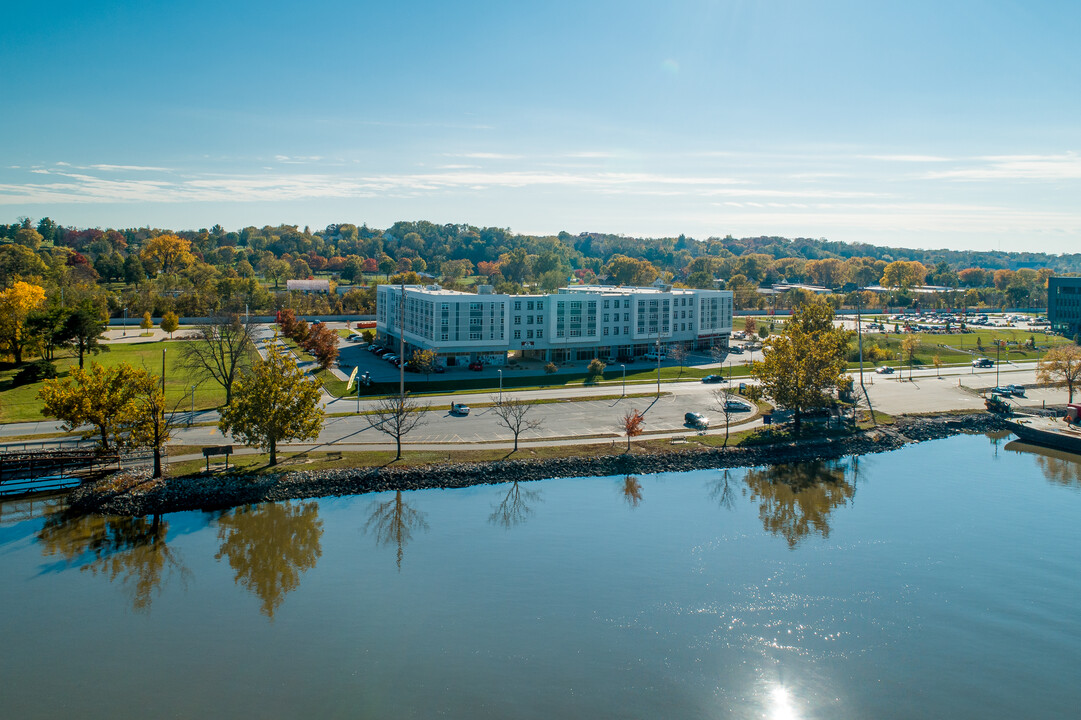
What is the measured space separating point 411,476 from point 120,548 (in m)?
11.5

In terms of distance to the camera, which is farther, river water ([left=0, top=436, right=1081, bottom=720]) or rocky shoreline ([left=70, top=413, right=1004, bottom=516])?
rocky shoreline ([left=70, top=413, right=1004, bottom=516])

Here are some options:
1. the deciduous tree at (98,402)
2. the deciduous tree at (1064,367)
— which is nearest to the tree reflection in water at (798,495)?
the deciduous tree at (1064,367)

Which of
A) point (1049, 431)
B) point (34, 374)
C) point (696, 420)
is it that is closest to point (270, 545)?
point (696, 420)

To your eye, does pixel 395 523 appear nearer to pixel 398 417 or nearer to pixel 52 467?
pixel 398 417

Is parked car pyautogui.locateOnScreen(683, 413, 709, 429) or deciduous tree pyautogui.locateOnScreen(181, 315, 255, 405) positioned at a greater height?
deciduous tree pyautogui.locateOnScreen(181, 315, 255, 405)

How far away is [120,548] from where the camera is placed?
25.3m

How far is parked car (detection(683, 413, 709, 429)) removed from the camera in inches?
1604

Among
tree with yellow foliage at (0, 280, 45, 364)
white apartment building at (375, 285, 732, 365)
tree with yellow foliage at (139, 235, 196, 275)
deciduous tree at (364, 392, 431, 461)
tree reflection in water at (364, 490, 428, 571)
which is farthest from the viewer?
tree with yellow foliage at (139, 235, 196, 275)

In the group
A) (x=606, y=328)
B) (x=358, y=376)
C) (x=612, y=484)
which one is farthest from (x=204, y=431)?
(x=606, y=328)

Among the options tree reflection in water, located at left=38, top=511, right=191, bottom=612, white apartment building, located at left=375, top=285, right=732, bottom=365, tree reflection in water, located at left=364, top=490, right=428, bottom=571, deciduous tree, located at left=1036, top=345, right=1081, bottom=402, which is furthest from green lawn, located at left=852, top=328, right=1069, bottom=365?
tree reflection in water, located at left=38, top=511, right=191, bottom=612

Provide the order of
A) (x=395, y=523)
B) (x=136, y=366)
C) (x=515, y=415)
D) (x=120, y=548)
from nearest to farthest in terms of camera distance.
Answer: (x=120, y=548), (x=395, y=523), (x=515, y=415), (x=136, y=366)

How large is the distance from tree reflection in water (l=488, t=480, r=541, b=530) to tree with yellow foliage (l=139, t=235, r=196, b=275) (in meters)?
105

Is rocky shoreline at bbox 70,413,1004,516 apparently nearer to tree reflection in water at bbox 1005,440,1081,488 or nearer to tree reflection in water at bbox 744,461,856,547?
tree reflection in water at bbox 744,461,856,547

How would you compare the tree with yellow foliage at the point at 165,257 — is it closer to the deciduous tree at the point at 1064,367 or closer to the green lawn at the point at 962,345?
the green lawn at the point at 962,345
